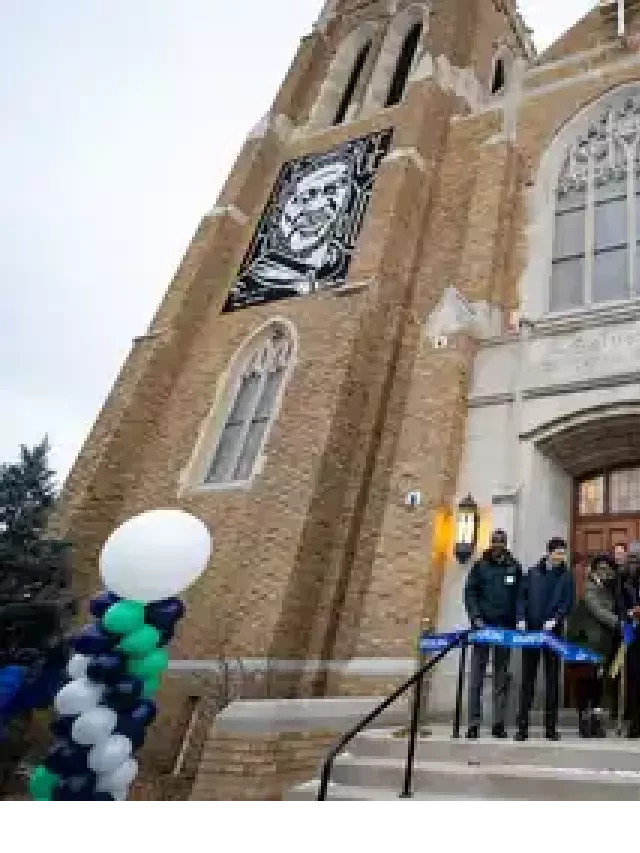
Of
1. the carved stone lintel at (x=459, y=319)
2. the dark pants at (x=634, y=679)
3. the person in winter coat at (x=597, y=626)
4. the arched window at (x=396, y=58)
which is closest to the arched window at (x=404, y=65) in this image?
the arched window at (x=396, y=58)

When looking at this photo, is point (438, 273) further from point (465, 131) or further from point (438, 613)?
point (438, 613)

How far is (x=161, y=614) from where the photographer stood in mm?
5746

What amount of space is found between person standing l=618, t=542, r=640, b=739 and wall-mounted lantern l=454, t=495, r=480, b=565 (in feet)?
7.24

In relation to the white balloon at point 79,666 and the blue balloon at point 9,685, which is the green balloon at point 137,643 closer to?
the white balloon at point 79,666

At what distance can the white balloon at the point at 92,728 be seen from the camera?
16.8ft

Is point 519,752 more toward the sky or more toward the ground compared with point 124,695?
more toward the sky

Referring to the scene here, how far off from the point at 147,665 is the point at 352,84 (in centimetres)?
1632

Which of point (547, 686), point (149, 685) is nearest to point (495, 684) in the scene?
point (547, 686)

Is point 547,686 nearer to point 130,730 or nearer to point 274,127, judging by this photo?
point 130,730

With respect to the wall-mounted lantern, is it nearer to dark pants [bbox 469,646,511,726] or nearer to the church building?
the church building

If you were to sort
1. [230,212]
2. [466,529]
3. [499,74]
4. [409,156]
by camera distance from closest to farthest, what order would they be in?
[466,529] < [409,156] < [230,212] < [499,74]

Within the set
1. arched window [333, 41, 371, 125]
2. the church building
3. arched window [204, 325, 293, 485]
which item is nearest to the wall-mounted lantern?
the church building

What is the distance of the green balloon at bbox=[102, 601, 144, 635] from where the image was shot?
218 inches

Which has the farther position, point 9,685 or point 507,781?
point 9,685
